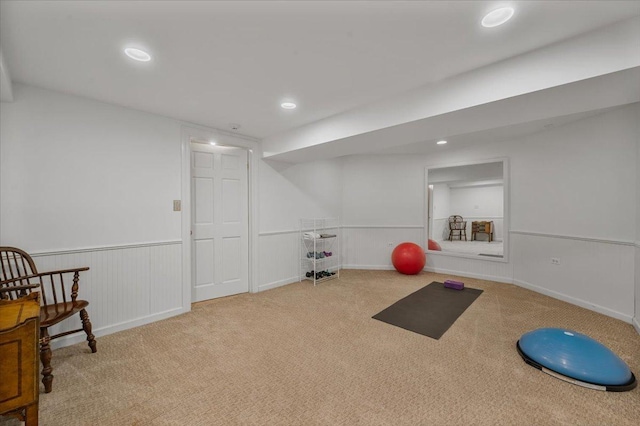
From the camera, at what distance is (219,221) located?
393 cm

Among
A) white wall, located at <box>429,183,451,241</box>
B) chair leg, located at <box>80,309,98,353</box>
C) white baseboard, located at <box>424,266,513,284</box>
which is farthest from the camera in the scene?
white wall, located at <box>429,183,451,241</box>

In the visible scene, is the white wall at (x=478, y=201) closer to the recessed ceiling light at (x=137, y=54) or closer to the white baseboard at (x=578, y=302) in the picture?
the white baseboard at (x=578, y=302)

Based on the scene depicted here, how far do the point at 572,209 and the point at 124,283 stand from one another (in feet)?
19.1

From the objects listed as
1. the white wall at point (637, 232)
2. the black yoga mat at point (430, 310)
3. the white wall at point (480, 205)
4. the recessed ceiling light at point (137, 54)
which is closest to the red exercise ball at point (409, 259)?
the black yoga mat at point (430, 310)

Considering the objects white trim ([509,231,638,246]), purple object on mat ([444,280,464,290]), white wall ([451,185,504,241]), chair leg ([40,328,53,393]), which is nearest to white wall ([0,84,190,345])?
chair leg ([40,328,53,393])

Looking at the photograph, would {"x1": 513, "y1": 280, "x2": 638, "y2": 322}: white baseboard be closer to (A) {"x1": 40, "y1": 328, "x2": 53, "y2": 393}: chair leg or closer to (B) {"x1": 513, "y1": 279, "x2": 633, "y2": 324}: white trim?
(B) {"x1": 513, "y1": 279, "x2": 633, "y2": 324}: white trim

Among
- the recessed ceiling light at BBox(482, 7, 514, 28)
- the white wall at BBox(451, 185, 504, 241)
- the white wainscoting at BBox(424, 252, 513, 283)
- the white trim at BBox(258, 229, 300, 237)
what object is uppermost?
the recessed ceiling light at BBox(482, 7, 514, 28)

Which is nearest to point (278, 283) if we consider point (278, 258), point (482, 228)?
point (278, 258)

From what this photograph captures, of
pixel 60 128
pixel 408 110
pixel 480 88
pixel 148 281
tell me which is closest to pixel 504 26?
pixel 480 88

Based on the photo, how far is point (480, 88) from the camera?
2.18m

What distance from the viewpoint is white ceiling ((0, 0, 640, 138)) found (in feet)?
5.09

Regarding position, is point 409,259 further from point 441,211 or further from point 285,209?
Answer: point 441,211

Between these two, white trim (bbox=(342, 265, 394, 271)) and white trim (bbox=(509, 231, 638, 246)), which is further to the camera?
white trim (bbox=(342, 265, 394, 271))

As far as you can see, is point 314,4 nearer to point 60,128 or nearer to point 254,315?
point 60,128
